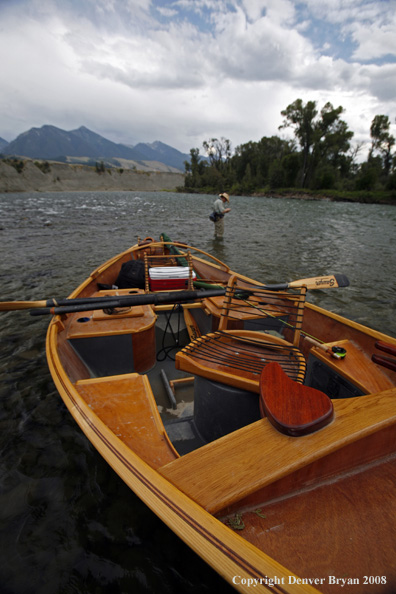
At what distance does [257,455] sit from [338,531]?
1.58 ft

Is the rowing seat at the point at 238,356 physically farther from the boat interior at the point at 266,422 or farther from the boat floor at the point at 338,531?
the boat floor at the point at 338,531

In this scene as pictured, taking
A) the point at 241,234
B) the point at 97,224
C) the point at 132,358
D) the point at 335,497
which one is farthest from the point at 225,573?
the point at 97,224

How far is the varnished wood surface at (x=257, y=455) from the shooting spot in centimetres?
129

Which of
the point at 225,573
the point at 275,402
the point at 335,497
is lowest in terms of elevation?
the point at 335,497

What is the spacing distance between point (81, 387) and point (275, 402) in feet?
6.84

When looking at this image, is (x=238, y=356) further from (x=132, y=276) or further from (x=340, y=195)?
(x=340, y=195)

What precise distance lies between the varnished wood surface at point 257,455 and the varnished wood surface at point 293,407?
57mm

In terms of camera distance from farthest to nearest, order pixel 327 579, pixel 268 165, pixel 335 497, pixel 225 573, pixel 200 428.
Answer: pixel 268 165
pixel 200 428
pixel 335 497
pixel 327 579
pixel 225 573

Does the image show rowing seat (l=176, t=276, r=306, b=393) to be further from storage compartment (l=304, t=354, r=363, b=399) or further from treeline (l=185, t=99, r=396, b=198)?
treeline (l=185, t=99, r=396, b=198)

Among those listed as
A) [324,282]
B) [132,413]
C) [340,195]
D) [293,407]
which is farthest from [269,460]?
[340,195]

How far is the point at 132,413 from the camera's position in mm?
2484

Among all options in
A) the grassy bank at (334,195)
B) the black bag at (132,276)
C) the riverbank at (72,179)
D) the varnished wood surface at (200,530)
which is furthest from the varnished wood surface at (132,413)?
the riverbank at (72,179)

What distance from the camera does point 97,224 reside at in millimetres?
22844

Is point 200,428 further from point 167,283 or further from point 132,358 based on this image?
point 167,283
